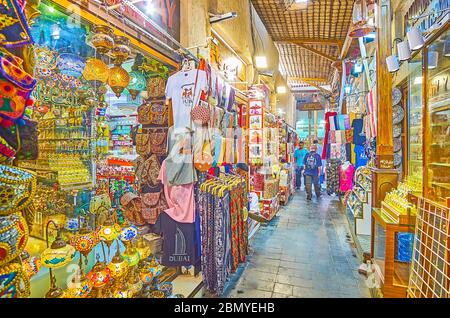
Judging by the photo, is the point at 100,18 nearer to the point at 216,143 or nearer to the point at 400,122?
the point at 216,143

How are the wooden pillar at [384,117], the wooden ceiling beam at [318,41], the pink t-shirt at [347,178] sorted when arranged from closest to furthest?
the wooden pillar at [384,117], the pink t-shirt at [347,178], the wooden ceiling beam at [318,41]

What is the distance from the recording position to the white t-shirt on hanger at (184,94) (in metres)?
2.72

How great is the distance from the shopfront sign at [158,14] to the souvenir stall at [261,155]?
2537 mm

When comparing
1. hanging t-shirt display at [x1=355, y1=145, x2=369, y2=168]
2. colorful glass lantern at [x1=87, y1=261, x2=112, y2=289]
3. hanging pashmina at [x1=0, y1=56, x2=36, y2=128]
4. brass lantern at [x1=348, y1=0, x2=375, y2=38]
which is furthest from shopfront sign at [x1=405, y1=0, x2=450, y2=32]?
colorful glass lantern at [x1=87, y1=261, x2=112, y2=289]

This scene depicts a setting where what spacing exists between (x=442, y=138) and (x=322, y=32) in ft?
20.4

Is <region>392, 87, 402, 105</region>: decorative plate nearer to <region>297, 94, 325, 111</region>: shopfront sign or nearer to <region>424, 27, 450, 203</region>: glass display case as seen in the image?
<region>424, 27, 450, 203</region>: glass display case

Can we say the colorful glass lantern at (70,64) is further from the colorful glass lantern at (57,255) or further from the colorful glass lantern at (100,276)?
the colorful glass lantern at (100,276)

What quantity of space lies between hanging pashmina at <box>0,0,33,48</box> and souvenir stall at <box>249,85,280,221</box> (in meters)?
4.49

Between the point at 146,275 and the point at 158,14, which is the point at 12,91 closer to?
the point at 146,275

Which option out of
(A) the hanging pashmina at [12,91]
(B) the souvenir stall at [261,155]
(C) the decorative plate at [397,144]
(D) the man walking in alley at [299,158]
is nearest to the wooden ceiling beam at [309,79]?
(D) the man walking in alley at [299,158]

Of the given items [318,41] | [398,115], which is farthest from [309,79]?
[398,115]

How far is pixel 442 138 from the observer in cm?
304

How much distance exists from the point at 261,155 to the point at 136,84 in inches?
134

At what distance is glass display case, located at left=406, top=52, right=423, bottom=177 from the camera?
3801 mm
